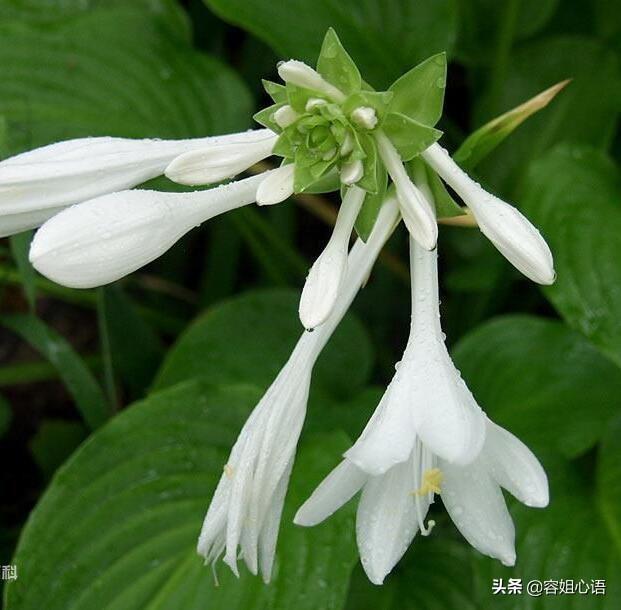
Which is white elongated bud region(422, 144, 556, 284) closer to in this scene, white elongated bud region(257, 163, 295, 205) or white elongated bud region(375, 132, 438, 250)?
white elongated bud region(375, 132, 438, 250)

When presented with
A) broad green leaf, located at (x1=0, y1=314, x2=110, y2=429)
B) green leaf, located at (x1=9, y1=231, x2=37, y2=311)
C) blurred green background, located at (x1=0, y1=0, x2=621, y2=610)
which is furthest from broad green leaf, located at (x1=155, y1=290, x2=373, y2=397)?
green leaf, located at (x1=9, y1=231, x2=37, y2=311)

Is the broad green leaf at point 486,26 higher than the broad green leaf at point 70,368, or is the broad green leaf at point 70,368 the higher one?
the broad green leaf at point 486,26

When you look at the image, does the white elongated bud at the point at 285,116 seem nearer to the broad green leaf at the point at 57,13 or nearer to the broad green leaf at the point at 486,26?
the broad green leaf at the point at 57,13

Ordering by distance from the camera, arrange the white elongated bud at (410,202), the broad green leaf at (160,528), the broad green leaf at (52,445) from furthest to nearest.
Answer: the broad green leaf at (52,445) → the broad green leaf at (160,528) → the white elongated bud at (410,202)

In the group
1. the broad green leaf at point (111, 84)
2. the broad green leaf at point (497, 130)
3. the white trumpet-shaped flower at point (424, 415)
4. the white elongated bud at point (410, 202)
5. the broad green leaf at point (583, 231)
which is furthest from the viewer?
the broad green leaf at point (111, 84)

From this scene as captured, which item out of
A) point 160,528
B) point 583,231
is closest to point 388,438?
point 160,528

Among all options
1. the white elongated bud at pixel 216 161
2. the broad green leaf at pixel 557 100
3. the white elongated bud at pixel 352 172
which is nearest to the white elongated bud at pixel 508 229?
the white elongated bud at pixel 352 172

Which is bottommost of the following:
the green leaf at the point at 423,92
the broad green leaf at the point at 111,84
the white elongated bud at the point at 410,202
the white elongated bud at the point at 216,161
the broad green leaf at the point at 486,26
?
the white elongated bud at the point at 410,202
